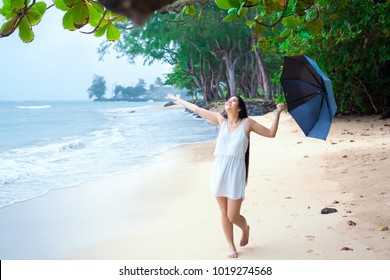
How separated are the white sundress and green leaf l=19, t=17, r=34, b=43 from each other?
1.64 meters

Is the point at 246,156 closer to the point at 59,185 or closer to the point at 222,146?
the point at 222,146

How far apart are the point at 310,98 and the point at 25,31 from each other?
2370mm

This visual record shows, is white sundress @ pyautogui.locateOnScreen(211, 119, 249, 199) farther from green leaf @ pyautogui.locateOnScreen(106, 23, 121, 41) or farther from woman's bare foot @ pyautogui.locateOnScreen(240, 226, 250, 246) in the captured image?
green leaf @ pyautogui.locateOnScreen(106, 23, 121, 41)

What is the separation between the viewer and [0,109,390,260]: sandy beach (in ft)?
11.1

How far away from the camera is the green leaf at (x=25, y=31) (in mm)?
1513

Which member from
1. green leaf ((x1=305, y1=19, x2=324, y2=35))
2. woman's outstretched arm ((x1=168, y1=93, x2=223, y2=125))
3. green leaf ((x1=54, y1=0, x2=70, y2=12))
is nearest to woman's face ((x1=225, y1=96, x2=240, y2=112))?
woman's outstretched arm ((x1=168, y1=93, x2=223, y2=125))

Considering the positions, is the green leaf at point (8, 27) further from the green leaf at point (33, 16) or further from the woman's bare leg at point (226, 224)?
the woman's bare leg at point (226, 224)

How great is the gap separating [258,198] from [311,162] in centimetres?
184

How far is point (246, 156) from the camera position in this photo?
3.13m

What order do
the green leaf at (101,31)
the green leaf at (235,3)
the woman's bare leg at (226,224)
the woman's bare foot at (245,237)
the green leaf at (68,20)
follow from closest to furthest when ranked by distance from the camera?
1. the green leaf at (68,20)
2. the green leaf at (235,3)
3. the green leaf at (101,31)
4. the woman's bare leg at (226,224)
5. the woman's bare foot at (245,237)

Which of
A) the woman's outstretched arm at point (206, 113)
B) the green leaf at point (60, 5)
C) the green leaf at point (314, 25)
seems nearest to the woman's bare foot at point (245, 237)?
the woman's outstretched arm at point (206, 113)

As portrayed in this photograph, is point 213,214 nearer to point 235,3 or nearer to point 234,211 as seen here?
point 234,211

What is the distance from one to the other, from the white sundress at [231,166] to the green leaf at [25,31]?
1644 mm

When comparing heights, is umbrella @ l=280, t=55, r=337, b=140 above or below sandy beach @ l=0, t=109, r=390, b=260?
above
